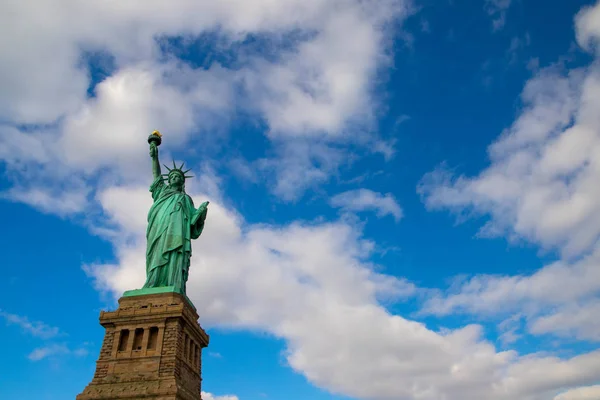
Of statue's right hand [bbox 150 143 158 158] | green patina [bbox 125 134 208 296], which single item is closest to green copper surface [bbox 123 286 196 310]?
green patina [bbox 125 134 208 296]

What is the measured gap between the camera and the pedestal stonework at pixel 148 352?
87.7 ft

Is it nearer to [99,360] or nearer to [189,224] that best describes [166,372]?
[99,360]

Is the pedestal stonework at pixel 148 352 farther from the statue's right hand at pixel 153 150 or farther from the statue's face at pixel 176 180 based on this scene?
the statue's right hand at pixel 153 150

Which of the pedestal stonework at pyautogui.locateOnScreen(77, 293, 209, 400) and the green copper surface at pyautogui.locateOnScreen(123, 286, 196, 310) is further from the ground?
the green copper surface at pyautogui.locateOnScreen(123, 286, 196, 310)

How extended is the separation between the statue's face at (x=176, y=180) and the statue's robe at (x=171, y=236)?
14.7 inches

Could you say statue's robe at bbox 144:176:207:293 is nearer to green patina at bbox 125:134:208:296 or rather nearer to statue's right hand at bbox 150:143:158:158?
green patina at bbox 125:134:208:296

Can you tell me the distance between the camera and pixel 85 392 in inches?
1067

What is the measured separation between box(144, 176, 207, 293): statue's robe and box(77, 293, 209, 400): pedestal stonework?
1.78 meters

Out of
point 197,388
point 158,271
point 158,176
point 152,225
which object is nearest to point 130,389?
point 197,388

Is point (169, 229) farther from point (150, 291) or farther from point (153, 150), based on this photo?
point (153, 150)

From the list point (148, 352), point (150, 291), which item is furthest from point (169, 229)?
point (148, 352)

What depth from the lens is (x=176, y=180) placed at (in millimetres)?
35969

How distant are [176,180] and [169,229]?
442 cm

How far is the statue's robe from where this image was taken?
31.7m
